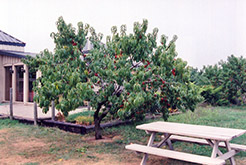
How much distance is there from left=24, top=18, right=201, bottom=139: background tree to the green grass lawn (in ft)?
3.02

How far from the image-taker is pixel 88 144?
6801mm

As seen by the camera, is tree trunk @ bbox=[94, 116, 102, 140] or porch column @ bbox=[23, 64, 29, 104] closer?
tree trunk @ bbox=[94, 116, 102, 140]

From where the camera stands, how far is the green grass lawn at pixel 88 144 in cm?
561

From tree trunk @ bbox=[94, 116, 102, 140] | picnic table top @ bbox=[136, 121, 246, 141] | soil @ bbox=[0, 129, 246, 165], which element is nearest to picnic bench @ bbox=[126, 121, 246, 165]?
picnic table top @ bbox=[136, 121, 246, 141]

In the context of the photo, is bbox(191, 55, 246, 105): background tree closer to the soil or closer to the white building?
the soil

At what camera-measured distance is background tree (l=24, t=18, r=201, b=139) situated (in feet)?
17.7

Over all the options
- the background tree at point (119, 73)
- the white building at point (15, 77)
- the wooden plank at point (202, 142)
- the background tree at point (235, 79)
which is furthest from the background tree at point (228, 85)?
the white building at point (15, 77)

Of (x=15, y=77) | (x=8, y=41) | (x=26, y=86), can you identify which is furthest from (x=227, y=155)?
(x=8, y=41)

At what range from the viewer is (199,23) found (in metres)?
16.5

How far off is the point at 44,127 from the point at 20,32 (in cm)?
2063

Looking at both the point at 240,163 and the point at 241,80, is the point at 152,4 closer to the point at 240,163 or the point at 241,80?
the point at 241,80

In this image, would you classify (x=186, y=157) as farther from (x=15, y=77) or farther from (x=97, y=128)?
(x=15, y=77)

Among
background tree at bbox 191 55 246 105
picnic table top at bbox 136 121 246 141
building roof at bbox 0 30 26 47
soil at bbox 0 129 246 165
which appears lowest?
soil at bbox 0 129 246 165

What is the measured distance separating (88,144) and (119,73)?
2388 mm
